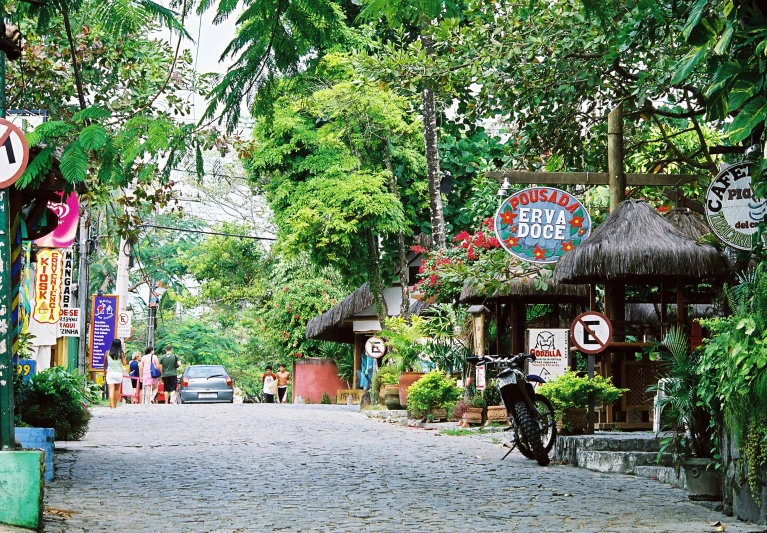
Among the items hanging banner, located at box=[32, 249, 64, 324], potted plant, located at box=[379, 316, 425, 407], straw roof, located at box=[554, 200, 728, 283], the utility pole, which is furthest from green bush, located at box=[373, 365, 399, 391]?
straw roof, located at box=[554, 200, 728, 283]

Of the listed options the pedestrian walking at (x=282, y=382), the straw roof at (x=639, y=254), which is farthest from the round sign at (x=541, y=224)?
the pedestrian walking at (x=282, y=382)

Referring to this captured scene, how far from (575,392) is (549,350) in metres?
3.91

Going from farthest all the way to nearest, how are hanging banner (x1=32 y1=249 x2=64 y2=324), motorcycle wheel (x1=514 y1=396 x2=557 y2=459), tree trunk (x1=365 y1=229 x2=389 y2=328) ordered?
1. tree trunk (x1=365 y1=229 x2=389 y2=328)
2. hanging banner (x1=32 y1=249 x2=64 y2=324)
3. motorcycle wheel (x1=514 y1=396 x2=557 y2=459)

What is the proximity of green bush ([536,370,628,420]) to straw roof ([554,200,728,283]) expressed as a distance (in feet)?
5.82

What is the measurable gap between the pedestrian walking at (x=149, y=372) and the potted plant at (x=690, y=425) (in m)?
27.6

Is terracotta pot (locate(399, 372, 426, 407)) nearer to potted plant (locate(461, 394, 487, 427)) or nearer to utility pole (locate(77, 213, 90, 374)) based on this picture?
potted plant (locate(461, 394, 487, 427))

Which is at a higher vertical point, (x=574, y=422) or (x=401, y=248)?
(x=401, y=248)

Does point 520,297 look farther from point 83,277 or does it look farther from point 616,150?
point 83,277

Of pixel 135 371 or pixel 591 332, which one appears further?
pixel 135 371

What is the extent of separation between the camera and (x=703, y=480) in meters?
9.75

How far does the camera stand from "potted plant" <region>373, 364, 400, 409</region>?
26391mm

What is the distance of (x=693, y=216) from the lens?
17.4 metres

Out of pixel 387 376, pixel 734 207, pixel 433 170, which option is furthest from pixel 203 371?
pixel 734 207

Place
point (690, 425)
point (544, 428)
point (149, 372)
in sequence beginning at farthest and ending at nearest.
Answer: point (149, 372), point (544, 428), point (690, 425)
